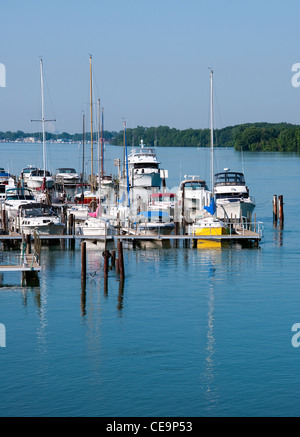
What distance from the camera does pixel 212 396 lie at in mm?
25406

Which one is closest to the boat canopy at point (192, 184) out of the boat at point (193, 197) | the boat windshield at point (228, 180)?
the boat at point (193, 197)

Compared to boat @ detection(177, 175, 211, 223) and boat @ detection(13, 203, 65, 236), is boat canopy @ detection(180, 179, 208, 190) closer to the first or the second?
boat @ detection(177, 175, 211, 223)

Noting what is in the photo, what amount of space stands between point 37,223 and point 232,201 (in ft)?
51.9

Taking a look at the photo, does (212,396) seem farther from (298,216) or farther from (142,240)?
(298,216)

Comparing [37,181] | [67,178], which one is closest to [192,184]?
[37,181]

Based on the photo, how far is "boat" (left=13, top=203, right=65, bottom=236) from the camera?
51.0 meters

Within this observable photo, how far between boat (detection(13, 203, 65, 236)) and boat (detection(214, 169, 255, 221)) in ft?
40.8

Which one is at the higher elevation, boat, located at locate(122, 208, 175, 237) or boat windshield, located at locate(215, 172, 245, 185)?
boat windshield, located at locate(215, 172, 245, 185)

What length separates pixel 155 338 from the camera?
3150 cm

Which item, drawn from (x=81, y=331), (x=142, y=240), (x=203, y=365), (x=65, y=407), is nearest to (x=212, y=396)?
(x=203, y=365)

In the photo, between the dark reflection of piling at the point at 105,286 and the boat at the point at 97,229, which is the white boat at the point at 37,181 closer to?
the boat at the point at 97,229

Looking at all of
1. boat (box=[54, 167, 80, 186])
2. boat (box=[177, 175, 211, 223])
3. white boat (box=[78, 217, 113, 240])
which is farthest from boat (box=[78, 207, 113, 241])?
boat (box=[54, 167, 80, 186])

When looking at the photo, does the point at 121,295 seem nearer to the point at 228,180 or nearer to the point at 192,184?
the point at 228,180

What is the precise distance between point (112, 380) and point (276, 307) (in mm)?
12206
